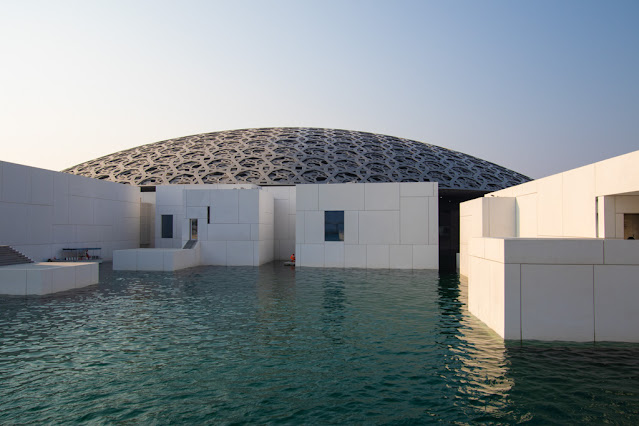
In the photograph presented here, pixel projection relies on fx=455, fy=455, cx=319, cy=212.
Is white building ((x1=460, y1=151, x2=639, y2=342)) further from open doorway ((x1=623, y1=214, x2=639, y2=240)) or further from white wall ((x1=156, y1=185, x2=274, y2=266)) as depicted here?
white wall ((x1=156, y1=185, x2=274, y2=266))

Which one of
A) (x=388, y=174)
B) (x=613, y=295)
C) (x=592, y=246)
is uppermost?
(x=388, y=174)

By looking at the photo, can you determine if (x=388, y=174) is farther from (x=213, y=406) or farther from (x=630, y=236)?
(x=213, y=406)

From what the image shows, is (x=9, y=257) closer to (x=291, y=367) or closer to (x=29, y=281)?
(x=29, y=281)

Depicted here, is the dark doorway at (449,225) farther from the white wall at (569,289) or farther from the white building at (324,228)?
the white wall at (569,289)

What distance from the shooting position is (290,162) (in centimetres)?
4328

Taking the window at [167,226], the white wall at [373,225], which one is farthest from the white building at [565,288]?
the window at [167,226]

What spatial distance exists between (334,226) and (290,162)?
62.1 ft

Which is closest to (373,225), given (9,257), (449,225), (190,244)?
(190,244)

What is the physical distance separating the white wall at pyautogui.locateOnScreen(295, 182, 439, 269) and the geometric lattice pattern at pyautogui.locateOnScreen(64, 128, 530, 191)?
1386 cm

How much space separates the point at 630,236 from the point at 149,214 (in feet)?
102

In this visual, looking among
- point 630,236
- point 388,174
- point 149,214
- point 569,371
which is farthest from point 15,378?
point 388,174

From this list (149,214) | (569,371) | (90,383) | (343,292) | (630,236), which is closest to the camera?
(90,383)

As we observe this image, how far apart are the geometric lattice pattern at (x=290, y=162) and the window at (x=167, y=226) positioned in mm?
8775

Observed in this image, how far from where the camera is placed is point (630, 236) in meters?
12.2
